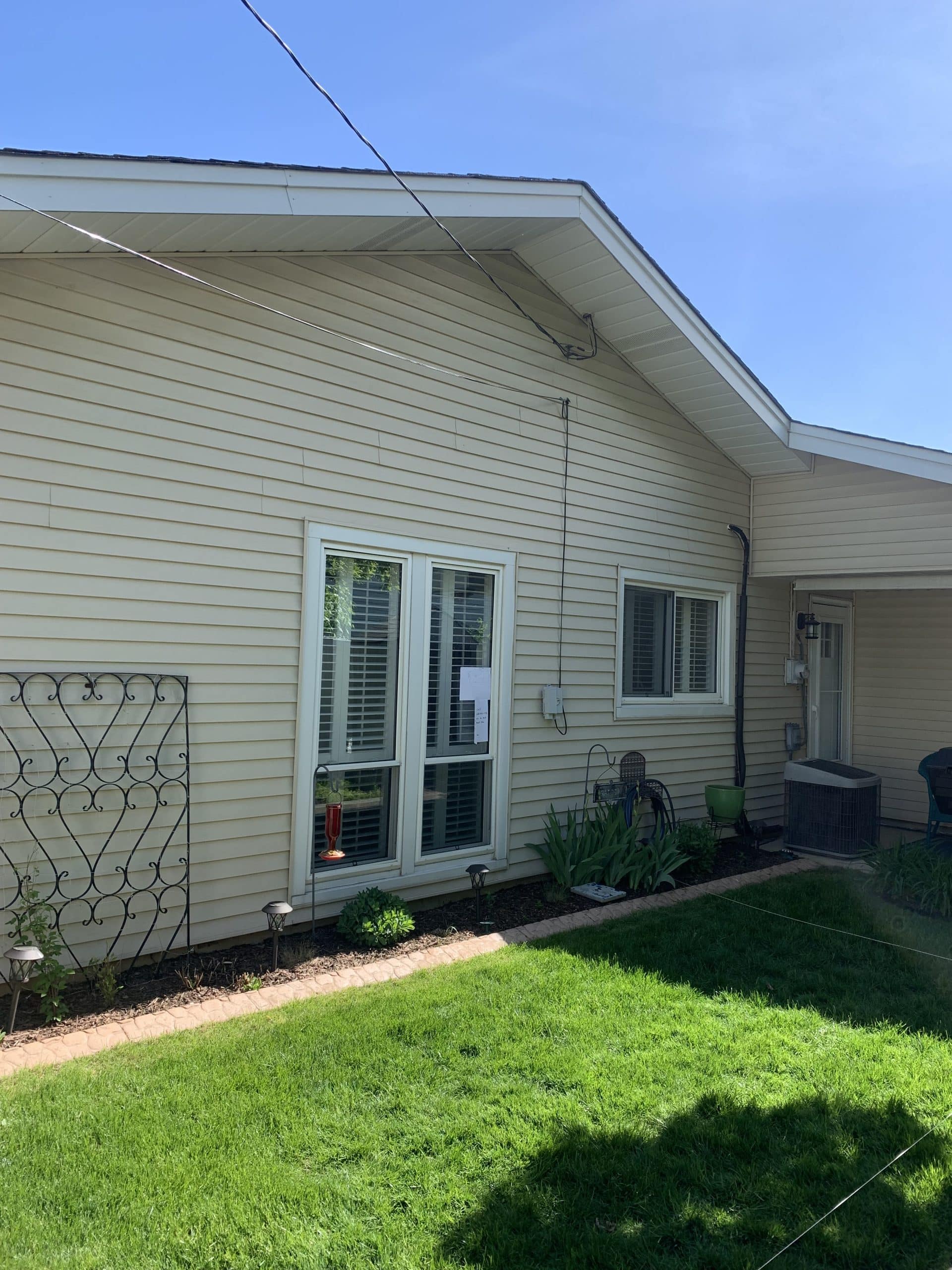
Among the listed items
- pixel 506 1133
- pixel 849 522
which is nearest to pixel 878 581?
pixel 849 522

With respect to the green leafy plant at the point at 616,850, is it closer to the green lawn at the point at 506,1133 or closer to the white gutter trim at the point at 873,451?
the green lawn at the point at 506,1133

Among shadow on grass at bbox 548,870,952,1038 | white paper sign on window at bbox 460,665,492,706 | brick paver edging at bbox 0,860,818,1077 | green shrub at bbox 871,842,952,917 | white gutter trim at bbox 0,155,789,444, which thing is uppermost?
white gutter trim at bbox 0,155,789,444

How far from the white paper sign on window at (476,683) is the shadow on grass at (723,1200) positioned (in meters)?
3.33

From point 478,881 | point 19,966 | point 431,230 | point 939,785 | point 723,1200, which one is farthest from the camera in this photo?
point 939,785

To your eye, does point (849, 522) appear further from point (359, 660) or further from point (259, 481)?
point (259, 481)

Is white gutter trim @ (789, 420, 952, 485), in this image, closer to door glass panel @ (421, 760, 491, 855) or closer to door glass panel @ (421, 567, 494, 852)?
door glass panel @ (421, 567, 494, 852)

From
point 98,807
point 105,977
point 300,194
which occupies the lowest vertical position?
point 105,977

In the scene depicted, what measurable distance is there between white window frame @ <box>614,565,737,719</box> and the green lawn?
10.5 ft

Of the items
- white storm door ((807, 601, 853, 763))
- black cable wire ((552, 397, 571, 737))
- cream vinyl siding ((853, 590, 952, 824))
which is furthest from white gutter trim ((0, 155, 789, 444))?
cream vinyl siding ((853, 590, 952, 824))

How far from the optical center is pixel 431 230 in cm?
532

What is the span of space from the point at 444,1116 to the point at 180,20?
5343 mm

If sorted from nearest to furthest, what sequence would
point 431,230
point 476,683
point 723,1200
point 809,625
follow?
point 723,1200
point 431,230
point 476,683
point 809,625

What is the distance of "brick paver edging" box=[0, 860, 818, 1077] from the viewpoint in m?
3.56

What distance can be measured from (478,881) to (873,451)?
16.2 feet
